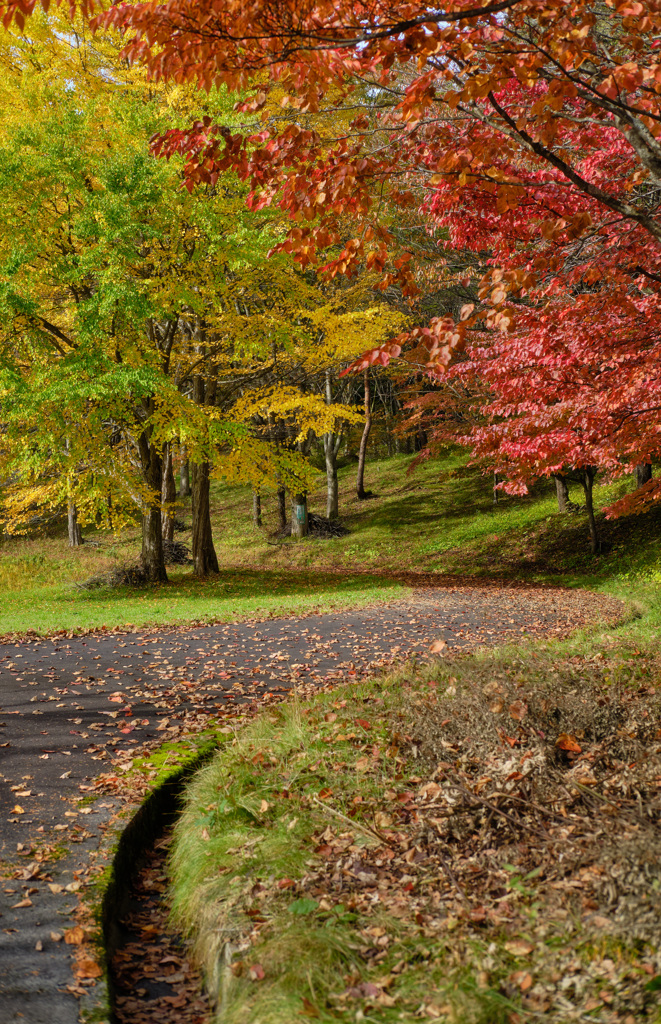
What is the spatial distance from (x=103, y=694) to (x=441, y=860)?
4817 mm

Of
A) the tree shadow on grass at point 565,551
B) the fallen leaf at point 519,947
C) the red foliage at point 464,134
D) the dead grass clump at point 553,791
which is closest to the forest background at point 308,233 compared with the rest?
the red foliage at point 464,134

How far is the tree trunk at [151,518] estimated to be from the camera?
16.3 m

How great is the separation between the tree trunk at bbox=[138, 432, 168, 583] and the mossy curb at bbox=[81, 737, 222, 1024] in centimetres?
1068

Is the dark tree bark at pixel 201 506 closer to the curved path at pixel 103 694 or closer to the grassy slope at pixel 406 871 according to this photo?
the curved path at pixel 103 694

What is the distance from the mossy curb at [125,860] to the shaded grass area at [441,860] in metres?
0.29

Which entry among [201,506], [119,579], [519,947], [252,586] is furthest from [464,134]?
[119,579]

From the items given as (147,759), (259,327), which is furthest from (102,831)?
(259,327)

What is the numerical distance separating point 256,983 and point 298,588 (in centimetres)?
1437

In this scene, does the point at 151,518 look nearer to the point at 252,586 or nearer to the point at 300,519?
the point at 252,586

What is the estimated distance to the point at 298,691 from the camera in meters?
6.83

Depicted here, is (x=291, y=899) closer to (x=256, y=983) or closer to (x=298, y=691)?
(x=256, y=983)

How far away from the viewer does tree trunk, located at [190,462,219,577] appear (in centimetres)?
1817

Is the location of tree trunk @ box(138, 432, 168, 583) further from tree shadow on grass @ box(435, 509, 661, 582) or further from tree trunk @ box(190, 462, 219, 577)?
tree shadow on grass @ box(435, 509, 661, 582)

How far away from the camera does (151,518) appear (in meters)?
16.9
